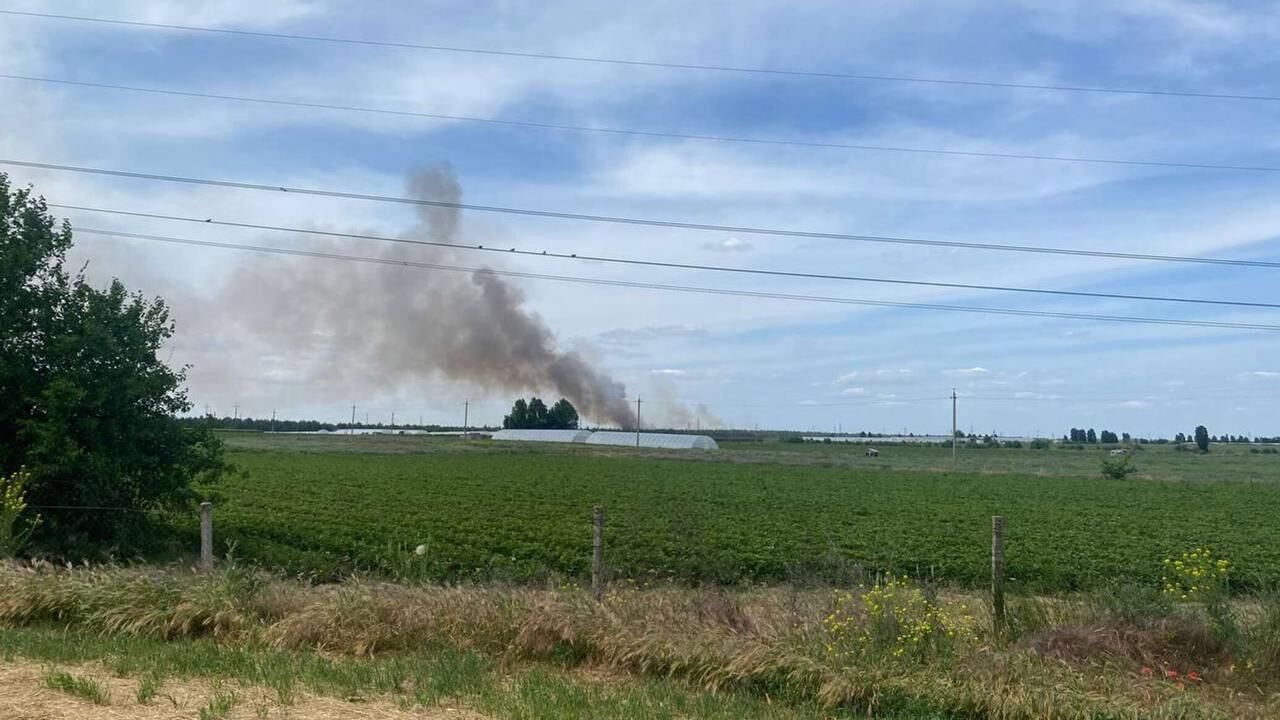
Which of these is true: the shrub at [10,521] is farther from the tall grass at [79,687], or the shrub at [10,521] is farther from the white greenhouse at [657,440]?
the white greenhouse at [657,440]

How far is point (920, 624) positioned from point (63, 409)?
1435 cm

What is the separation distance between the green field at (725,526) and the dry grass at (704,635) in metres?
1.27

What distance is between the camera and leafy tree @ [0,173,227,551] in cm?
1594

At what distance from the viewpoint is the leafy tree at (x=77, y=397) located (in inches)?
627

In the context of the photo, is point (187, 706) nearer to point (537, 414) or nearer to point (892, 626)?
point (892, 626)

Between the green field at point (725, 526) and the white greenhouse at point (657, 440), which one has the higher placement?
the white greenhouse at point (657, 440)

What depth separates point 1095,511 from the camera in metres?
34.5

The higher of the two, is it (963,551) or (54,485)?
(54,485)

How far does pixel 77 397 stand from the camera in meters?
15.8

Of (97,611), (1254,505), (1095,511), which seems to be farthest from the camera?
(1254,505)

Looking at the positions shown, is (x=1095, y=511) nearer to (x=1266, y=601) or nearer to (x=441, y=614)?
(x=1266, y=601)

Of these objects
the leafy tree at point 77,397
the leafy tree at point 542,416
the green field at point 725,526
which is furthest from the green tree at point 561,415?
the leafy tree at point 77,397

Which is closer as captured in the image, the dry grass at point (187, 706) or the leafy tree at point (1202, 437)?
the dry grass at point (187, 706)


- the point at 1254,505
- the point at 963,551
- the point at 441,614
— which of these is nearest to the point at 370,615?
the point at 441,614
